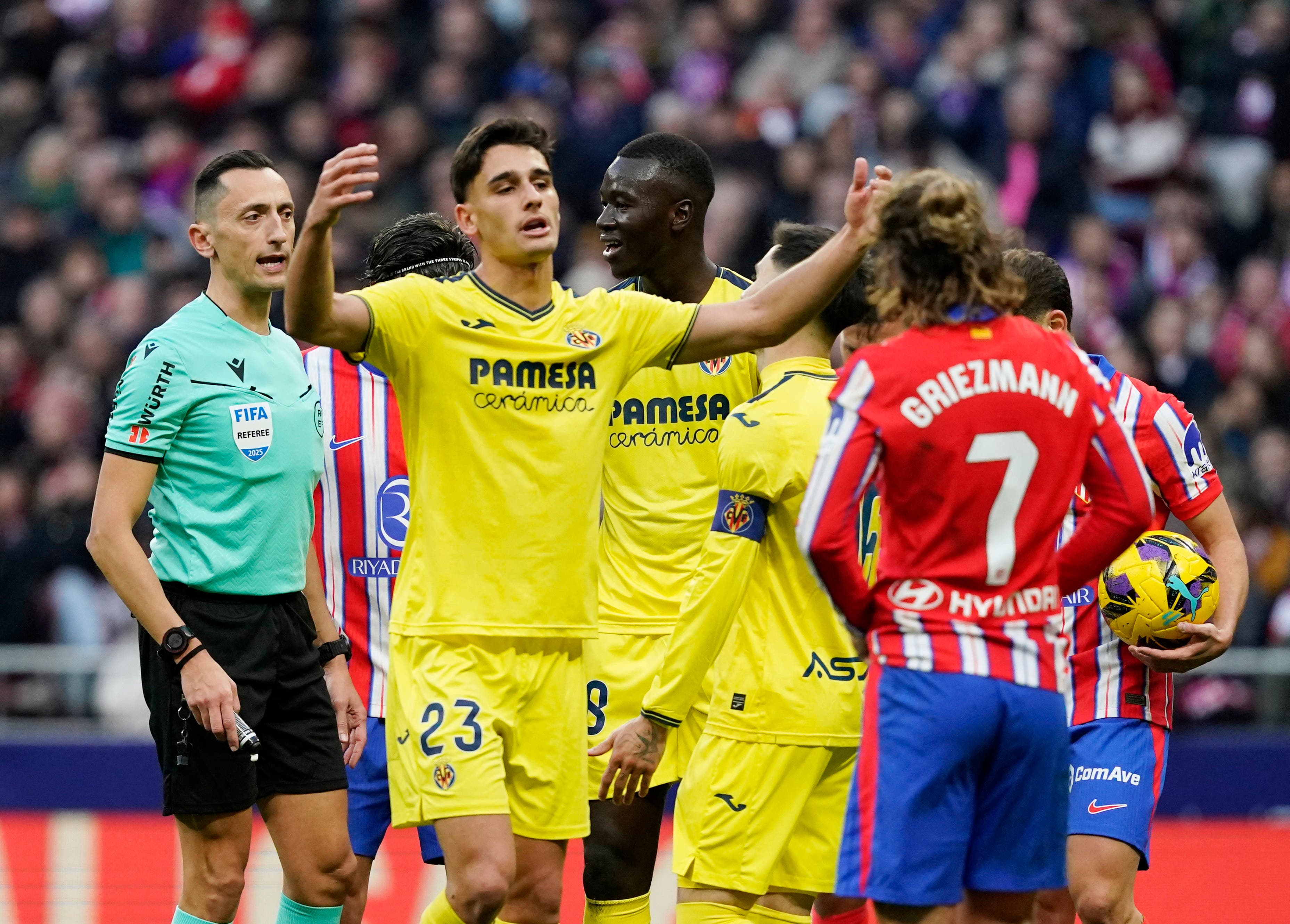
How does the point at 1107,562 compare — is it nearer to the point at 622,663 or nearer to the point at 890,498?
the point at 890,498

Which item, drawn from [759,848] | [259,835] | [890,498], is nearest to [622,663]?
[759,848]

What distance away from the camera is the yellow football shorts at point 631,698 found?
5906 millimetres

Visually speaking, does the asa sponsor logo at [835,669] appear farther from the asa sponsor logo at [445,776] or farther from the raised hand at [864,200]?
the raised hand at [864,200]

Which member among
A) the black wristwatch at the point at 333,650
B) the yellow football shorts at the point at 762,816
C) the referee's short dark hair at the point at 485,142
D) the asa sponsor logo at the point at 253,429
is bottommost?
the yellow football shorts at the point at 762,816

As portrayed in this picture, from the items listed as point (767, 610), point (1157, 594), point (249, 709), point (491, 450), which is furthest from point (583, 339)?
point (1157, 594)

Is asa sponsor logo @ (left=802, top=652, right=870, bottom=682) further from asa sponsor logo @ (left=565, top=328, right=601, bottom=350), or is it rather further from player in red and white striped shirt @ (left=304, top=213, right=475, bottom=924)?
player in red and white striped shirt @ (left=304, top=213, right=475, bottom=924)

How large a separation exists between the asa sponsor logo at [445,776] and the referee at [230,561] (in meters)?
0.80

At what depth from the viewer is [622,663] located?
19.8 feet

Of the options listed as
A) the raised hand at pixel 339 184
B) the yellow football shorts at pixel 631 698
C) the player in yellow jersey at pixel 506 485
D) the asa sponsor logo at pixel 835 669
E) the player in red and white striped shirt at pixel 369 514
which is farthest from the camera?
the player in red and white striped shirt at pixel 369 514

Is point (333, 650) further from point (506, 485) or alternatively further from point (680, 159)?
point (680, 159)

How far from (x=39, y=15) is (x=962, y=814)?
13597 millimetres

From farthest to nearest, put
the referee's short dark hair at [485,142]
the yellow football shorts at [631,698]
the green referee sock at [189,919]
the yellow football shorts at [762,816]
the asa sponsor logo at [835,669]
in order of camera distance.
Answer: the yellow football shorts at [631,698] < the green referee sock at [189,919] < the asa sponsor logo at [835,669] < the yellow football shorts at [762,816] < the referee's short dark hair at [485,142]

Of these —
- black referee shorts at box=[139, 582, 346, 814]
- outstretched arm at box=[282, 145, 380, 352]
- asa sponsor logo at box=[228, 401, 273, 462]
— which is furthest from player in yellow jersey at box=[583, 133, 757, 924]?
outstretched arm at box=[282, 145, 380, 352]

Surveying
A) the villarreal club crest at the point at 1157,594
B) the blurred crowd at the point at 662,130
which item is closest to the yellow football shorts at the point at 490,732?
the villarreal club crest at the point at 1157,594
